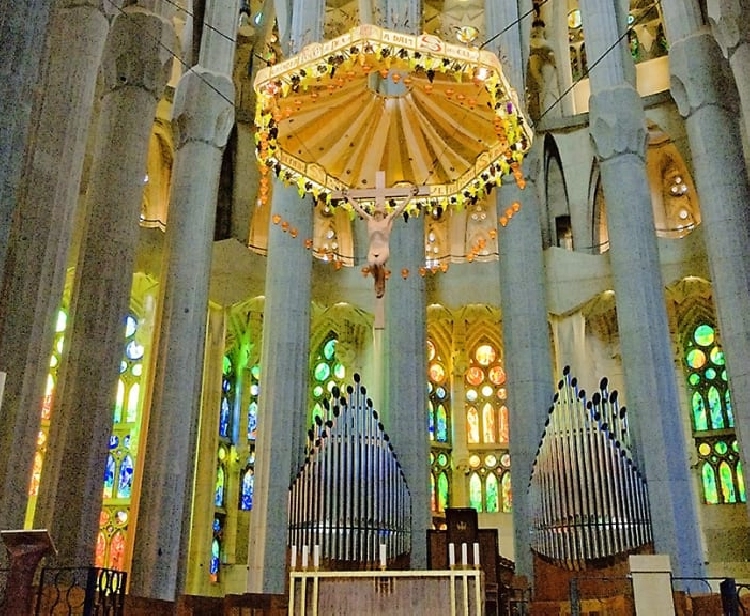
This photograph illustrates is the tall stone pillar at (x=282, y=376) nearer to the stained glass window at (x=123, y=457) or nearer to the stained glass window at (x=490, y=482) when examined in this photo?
the stained glass window at (x=123, y=457)

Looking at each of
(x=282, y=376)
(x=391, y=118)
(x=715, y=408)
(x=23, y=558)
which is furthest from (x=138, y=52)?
(x=715, y=408)

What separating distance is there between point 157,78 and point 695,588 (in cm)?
1240

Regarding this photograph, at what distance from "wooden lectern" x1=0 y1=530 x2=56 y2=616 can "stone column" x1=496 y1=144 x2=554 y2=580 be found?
1015cm

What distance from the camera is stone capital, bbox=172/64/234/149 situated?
16.2 metres

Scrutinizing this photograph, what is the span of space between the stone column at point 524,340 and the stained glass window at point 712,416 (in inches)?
218

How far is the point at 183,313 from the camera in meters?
14.7

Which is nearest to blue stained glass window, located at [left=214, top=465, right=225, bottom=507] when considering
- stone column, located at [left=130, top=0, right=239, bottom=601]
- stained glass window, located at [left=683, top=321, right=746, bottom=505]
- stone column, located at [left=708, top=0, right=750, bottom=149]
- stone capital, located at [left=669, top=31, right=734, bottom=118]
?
stone column, located at [left=130, top=0, right=239, bottom=601]

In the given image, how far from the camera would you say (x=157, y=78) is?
14203mm

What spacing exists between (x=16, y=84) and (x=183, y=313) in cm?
759

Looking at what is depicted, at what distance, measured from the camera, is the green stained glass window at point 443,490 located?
22203 mm

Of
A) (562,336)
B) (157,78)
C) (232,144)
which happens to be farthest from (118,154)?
(562,336)

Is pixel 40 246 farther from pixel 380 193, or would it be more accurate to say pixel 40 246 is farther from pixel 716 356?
pixel 716 356

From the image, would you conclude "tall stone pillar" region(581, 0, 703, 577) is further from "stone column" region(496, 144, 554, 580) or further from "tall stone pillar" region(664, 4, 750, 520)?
"stone column" region(496, 144, 554, 580)

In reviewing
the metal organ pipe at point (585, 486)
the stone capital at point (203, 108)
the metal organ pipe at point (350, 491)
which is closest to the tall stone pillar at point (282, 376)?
the metal organ pipe at point (350, 491)
